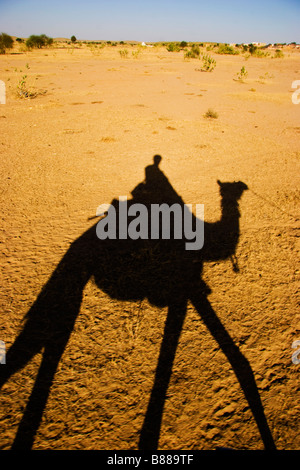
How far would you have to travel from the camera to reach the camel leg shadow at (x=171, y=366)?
1.78m

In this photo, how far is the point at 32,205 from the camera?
4.37 meters

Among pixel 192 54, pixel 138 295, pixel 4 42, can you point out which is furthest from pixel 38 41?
pixel 138 295

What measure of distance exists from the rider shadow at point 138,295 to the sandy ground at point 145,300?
0.20 ft

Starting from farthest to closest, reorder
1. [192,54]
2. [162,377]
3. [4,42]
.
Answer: [4,42]
[192,54]
[162,377]

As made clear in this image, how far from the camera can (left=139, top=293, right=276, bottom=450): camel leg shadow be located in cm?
178

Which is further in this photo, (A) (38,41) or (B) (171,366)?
(A) (38,41)

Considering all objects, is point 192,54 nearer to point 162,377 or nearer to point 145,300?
point 145,300

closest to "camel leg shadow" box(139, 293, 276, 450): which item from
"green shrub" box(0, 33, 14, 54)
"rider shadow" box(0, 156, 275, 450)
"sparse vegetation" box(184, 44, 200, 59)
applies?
"rider shadow" box(0, 156, 275, 450)

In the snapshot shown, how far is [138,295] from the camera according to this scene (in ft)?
9.20

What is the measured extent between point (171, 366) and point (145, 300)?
745 mm

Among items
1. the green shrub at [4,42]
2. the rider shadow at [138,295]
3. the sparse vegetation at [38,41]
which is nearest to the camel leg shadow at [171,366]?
the rider shadow at [138,295]

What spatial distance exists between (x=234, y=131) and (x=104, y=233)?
6.60m

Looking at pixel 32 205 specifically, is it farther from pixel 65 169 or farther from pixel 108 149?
pixel 108 149

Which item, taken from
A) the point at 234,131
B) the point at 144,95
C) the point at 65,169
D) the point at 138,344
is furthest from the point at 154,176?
the point at 144,95
